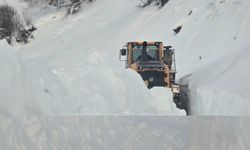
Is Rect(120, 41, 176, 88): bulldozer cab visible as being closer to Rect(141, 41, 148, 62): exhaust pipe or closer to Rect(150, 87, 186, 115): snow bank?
Rect(141, 41, 148, 62): exhaust pipe

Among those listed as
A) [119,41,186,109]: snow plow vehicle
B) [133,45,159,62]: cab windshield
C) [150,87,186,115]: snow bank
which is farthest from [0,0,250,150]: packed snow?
[133,45,159,62]: cab windshield

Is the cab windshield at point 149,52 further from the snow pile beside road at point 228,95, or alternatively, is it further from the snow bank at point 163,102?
the snow bank at point 163,102

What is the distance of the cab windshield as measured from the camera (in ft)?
58.4

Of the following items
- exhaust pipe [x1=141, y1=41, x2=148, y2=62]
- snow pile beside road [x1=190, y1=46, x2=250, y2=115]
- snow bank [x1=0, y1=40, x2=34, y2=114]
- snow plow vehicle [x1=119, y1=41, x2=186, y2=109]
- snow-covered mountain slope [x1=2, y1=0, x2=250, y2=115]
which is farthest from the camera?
exhaust pipe [x1=141, y1=41, x2=148, y2=62]

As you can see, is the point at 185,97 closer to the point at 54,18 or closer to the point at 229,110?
the point at 229,110

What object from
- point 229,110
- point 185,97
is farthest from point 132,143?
point 185,97

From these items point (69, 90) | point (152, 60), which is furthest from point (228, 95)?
point (69, 90)

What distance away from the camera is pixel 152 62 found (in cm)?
1725

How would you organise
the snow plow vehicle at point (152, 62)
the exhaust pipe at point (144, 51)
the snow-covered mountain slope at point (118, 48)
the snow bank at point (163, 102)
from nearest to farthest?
the snow-covered mountain slope at point (118, 48) → the snow bank at point (163, 102) → the snow plow vehicle at point (152, 62) → the exhaust pipe at point (144, 51)

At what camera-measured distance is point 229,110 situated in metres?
11.6

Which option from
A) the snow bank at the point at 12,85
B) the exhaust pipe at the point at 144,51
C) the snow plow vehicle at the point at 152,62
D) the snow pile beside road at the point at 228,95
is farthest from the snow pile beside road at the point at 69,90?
the exhaust pipe at the point at 144,51

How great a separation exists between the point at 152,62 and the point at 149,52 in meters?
0.66

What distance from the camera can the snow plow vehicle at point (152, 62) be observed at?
Result: 16.6m

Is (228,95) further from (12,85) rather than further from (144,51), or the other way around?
(12,85)
